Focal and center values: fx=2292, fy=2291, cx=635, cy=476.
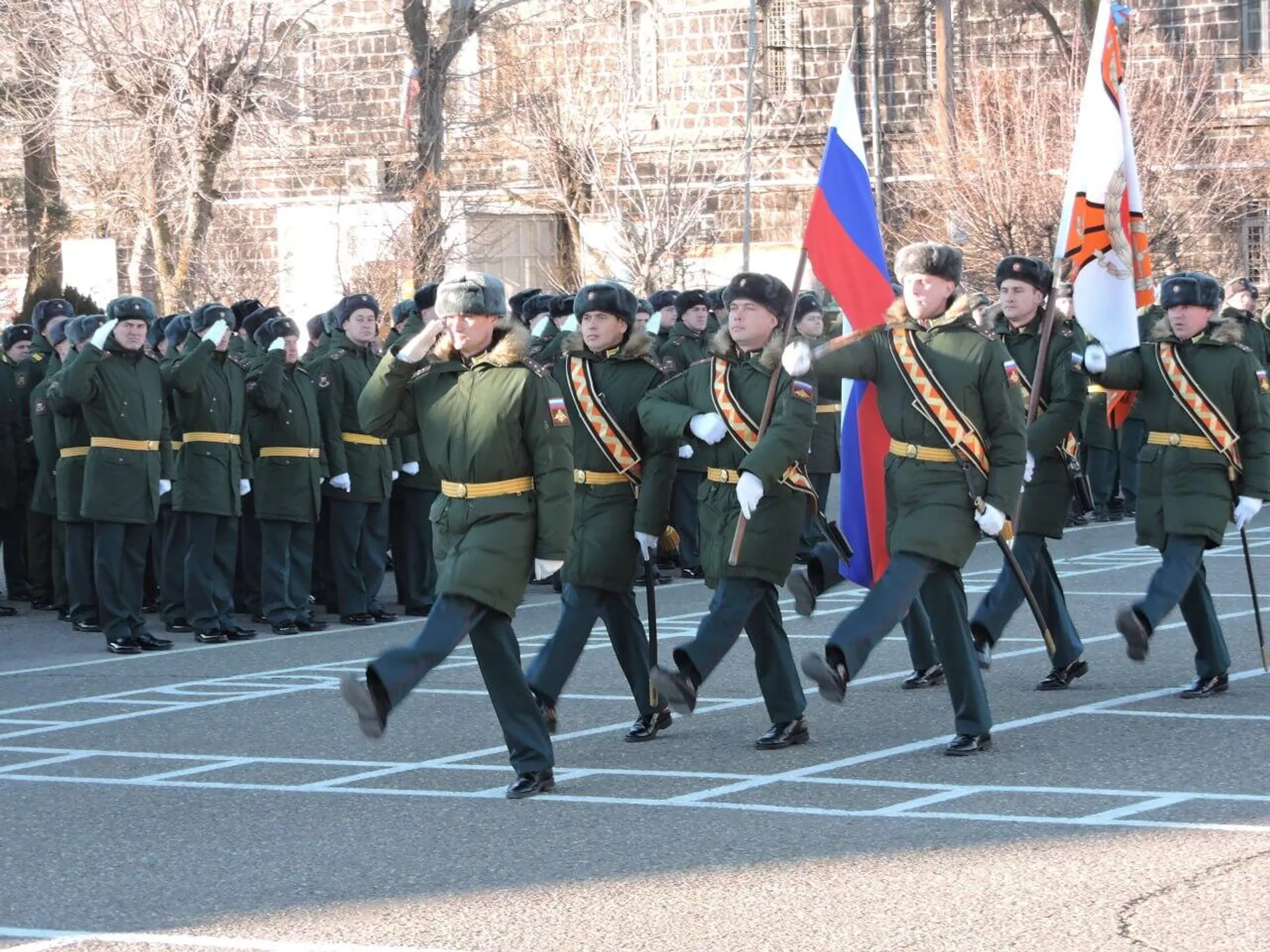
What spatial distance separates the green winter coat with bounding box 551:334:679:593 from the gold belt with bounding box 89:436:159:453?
14.8 feet

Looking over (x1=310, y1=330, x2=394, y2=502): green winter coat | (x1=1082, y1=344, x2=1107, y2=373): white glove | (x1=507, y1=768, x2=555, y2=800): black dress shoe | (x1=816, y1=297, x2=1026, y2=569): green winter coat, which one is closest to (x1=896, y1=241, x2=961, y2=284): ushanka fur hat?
(x1=816, y1=297, x2=1026, y2=569): green winter coat

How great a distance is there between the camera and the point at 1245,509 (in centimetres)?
1020

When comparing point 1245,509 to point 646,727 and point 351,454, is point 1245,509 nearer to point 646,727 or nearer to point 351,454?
point 646,727

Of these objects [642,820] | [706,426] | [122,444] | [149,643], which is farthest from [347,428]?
[642,820]

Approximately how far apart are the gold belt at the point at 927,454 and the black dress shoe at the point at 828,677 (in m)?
0.93

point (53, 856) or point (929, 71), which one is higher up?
point (929, 71)

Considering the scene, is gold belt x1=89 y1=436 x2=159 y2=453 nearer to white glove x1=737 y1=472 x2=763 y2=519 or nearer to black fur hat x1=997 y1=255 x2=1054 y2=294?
black fur hat x1=997 y1=255 x2=1054 y2=294

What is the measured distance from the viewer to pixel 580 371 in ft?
30.6

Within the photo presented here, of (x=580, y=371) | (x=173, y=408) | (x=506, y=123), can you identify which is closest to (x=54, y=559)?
(x=173, y=408)

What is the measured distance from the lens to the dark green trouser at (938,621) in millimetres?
8641

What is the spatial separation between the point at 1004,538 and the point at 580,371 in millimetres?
1830

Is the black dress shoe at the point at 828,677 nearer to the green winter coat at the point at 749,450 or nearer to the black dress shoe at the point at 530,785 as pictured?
the green winter coat at the point at 749,450

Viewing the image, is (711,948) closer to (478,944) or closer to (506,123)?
(478,944)

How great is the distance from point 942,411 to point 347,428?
237 inches
